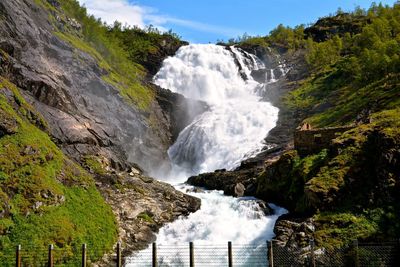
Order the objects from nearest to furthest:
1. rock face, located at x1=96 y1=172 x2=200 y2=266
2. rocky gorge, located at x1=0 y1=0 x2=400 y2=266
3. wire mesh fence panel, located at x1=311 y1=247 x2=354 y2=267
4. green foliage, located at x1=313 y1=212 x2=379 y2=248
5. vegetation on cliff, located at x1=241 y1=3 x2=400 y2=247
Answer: wire mesh fence panel, located at x1=311 y1=247 x2=354 y2=267
green foliage, located at x1=313 y1=212 x2=379 y2=248
vegetation on cliff, located at x1=241 y1=3 x2=400 y2=247
rocky gorge, located at x1=0 y1=0 x2=400 y2=266
rock face, located at x1=96 y1=172 x2=200 y2=266

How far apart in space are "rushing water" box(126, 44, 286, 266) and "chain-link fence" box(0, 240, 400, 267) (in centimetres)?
103

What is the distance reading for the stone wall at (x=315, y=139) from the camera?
108 ft

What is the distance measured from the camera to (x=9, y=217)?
79.5ft

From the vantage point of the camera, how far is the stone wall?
108 feet

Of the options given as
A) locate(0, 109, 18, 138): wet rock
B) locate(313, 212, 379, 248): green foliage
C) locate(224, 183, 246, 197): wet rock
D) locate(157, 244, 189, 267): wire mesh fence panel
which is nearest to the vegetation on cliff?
locate(313, 212, 379, 248): green foliage

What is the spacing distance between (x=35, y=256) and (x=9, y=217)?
2.88m

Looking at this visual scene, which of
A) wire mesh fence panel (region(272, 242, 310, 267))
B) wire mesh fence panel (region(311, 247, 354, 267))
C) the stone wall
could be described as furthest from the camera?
the stone wall

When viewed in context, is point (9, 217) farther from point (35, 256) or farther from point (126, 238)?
point (126, 238)

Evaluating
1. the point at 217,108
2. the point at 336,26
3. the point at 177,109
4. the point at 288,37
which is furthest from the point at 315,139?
the point at 288,37

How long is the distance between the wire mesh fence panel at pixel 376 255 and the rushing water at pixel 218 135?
8.11 metres

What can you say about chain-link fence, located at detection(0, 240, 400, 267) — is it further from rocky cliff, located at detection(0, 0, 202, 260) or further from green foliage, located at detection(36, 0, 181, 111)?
green foliage, located at detection(36, 0, 181, 111)

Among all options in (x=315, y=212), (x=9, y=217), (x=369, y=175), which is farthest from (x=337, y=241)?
(x=9, y=217)

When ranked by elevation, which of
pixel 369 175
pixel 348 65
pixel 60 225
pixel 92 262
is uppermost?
pixel 348 65

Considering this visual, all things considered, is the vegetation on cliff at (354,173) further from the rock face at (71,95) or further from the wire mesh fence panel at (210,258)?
the rock face at (71,95)
